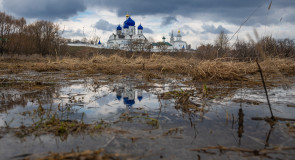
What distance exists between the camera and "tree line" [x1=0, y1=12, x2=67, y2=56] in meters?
33.2

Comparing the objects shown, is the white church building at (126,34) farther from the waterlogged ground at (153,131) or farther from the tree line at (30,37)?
the waterlogged ground at (153,131)

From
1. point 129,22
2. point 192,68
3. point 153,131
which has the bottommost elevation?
point 153,131

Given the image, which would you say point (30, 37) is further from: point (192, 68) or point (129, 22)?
point (129, 22)

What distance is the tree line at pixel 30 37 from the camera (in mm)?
33219

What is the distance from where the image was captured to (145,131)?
1847 mm

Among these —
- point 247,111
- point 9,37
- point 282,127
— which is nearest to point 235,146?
point 282,127

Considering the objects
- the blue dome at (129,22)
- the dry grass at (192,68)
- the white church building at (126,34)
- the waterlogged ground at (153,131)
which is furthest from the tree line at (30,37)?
the blue dome at (129,22)

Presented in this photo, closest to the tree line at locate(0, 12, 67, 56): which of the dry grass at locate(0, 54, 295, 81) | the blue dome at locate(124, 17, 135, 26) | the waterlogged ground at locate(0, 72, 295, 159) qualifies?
the dry grass at locate(0, 54, 295, 81)

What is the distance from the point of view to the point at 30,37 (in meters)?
36.8

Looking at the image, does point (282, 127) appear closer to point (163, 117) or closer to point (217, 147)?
point (217, 147)

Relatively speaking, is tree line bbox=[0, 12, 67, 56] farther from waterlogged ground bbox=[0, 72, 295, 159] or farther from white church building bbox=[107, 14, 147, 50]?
white church building bbox=[107, 14, 147, 50]

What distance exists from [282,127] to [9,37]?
39.3 metres

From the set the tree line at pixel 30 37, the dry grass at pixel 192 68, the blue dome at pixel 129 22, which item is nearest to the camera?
the dry grass at pixel 192 68

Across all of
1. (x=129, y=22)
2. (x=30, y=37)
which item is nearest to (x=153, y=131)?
(x=30, y=37)
